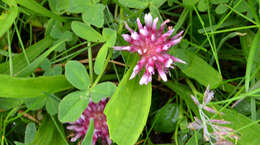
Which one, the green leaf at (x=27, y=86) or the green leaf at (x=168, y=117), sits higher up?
the green leaf at (x=27, y=86)

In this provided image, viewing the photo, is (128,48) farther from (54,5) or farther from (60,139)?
(60,139)

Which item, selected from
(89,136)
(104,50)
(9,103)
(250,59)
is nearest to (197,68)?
(250,59)

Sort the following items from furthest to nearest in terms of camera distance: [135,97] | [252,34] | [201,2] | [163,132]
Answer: [163,132], [252,34], [201,2], [135,97]

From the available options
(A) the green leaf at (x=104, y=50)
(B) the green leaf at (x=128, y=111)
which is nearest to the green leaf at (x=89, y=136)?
(B) the green leaf at (x=128, y=111)

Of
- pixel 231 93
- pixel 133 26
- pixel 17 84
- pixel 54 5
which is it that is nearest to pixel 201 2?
pixel 133 26

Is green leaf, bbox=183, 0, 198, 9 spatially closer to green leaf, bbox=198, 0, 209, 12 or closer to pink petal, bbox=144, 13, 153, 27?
green leaf, bbox=198, 0, 209, 12

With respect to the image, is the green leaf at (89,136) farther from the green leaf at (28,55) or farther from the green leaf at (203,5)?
the green leaf at (203,5)
